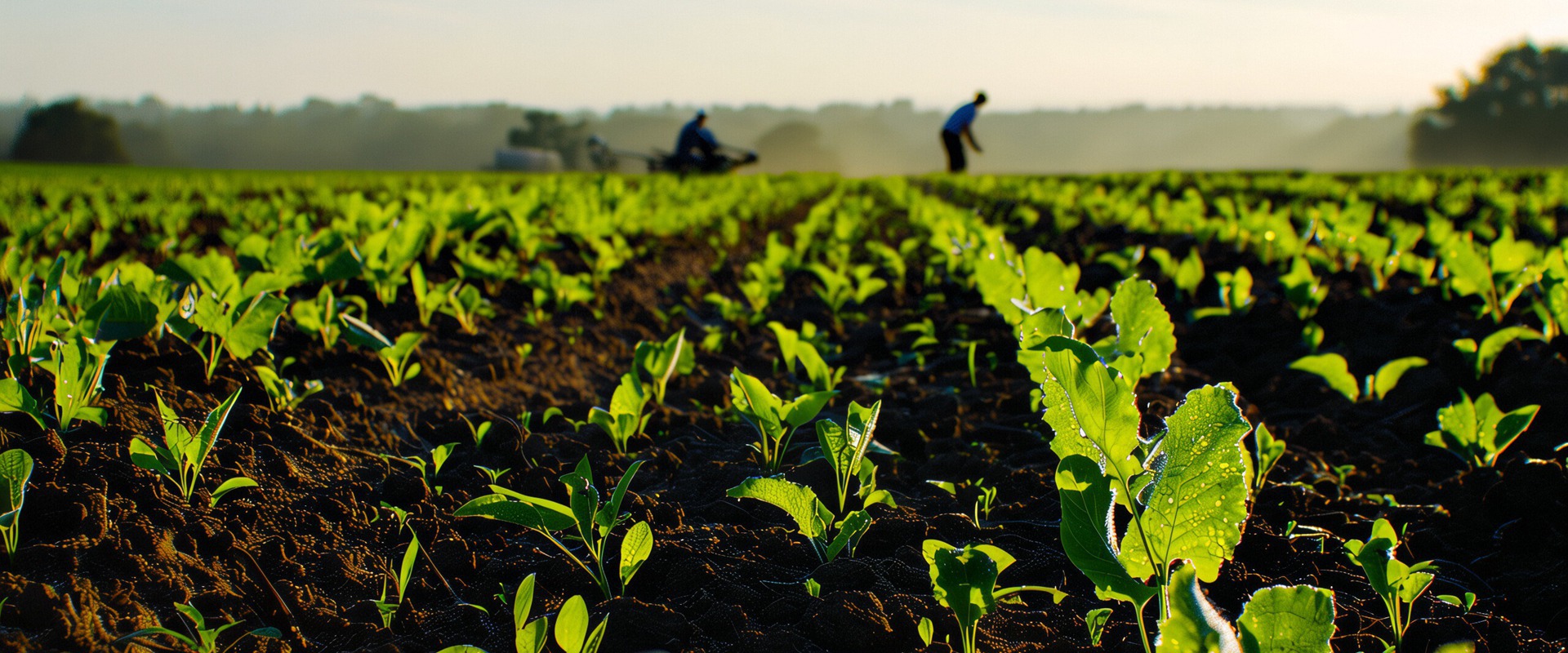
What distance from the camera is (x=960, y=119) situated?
18.3m

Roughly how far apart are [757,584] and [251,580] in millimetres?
762

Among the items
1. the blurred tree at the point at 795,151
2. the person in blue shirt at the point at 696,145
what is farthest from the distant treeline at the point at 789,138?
the person in blue shirt at the point at 696,145

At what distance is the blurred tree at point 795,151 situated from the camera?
100 metres

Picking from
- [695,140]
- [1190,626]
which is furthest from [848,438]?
[695,140]

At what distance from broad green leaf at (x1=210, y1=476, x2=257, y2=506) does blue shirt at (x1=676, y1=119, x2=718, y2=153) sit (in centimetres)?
1874

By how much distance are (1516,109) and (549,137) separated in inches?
2908

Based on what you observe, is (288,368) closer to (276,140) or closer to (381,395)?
(381,395)

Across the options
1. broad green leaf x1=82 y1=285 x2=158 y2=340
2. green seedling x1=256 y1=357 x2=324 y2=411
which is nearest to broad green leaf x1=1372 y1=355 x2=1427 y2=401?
green seedling x1=256 y1=357 x2=324 y2=411

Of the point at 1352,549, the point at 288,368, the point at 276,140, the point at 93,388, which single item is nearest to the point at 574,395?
the point at 288,368

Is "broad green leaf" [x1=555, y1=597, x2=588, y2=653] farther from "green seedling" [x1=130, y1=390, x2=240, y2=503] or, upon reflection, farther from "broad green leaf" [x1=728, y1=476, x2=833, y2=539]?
"green seedling" [x1=130, y1=390, x2=240, y2=503]

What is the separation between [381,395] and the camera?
2211 millimetres

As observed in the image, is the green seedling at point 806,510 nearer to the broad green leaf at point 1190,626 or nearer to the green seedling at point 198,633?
the broad green leaf at point 1190,626

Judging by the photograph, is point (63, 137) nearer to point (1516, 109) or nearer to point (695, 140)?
point (695, 140)

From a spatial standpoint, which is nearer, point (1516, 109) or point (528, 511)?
point (528, 511)
